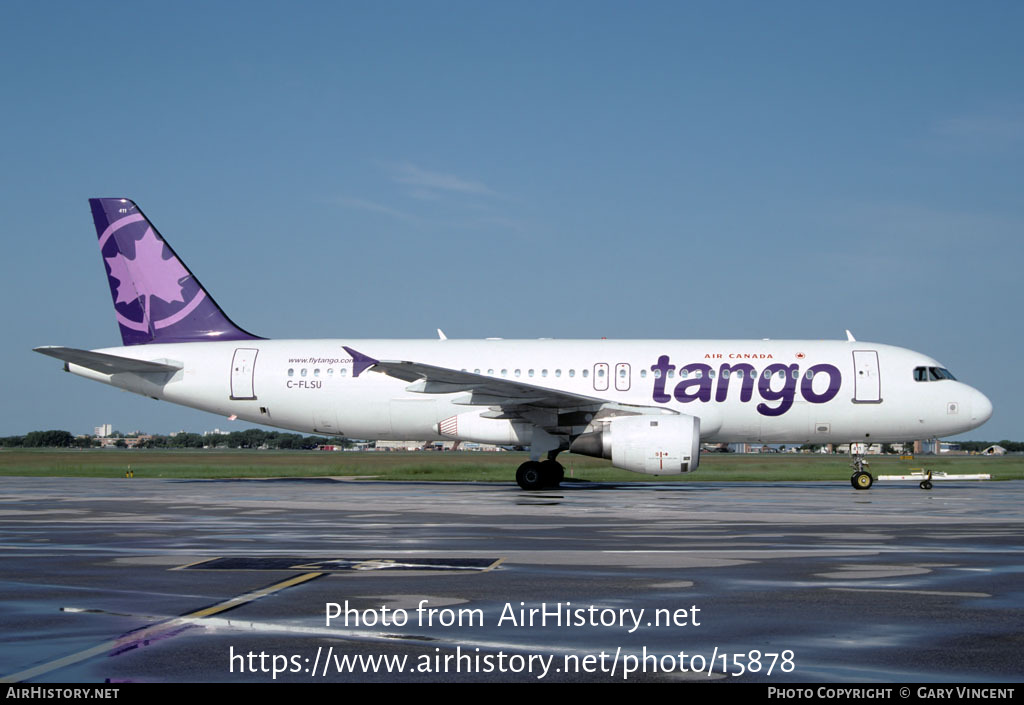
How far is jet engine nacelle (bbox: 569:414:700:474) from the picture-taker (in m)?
23.7

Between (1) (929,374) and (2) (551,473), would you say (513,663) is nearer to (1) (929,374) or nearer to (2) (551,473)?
(2) (551,473)

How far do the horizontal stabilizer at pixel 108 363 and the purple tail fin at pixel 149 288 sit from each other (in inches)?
53.9

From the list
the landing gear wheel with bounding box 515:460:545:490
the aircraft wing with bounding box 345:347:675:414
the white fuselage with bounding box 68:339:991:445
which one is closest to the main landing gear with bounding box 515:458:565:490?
the landing gear wheel with bounding box 515:460:545:490

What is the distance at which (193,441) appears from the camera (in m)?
128

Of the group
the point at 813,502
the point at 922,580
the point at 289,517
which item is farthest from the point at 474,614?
the point at 813,502

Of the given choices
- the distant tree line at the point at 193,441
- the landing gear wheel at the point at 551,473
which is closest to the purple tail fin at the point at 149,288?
the landing gear wheel at the point at 551,473

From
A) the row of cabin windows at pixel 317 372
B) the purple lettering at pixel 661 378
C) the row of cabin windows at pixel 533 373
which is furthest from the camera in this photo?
the row of cabin windows at pixel 317 372

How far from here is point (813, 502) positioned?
20875mm

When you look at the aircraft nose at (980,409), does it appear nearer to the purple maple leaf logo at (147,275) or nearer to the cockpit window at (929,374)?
the cockpit window at (929,374)

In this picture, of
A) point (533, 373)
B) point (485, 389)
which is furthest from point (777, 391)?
point (485, 389)

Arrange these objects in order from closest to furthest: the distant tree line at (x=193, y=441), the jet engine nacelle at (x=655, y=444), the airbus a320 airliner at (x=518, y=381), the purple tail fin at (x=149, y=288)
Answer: the jet engine nacelle at (x=655, y=444), the airbus a320 airliner at (x=518, y=381), the purple tail fin at (x=149, y=288), the distant tree line at (x=193, y=441)

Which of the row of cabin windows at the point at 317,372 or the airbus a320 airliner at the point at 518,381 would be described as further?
the row of cabin windows at the point at 317,372

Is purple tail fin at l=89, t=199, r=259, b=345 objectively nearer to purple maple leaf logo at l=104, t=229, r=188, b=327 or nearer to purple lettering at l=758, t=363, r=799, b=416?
purple maple leaf logo at l=104, t=229, r=188, b=327

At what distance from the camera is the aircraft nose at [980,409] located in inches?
1072
